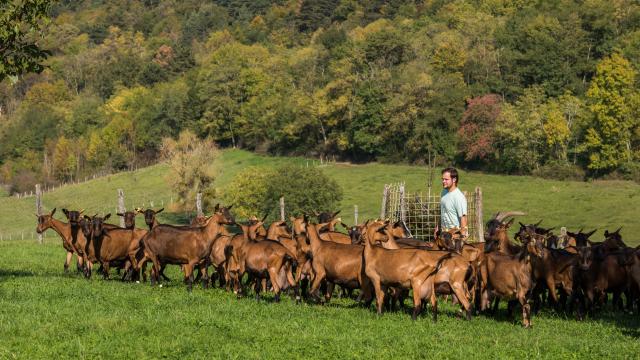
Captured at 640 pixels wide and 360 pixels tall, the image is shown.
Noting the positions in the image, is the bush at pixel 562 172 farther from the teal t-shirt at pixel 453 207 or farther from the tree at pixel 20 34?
the tree at pixel 20 34

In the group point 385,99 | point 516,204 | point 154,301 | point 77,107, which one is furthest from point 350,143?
point 154,301

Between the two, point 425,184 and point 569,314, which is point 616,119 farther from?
point 569,314

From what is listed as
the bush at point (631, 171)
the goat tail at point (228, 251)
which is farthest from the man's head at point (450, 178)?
the bush at point (631, 171)

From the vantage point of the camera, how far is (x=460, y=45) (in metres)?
115

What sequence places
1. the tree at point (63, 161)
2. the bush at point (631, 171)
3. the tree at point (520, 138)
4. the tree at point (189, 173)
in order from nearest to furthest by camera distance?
1. the bush at point (631, 171)
2. the tree at point (189, 173)
3. the tree at point (520, 138)
4. the tree at point (63, 161)

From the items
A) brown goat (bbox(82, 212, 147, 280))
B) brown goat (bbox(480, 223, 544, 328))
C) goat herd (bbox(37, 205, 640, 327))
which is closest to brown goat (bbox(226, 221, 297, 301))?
goat herd (bbox(37, 205, 640, 327))

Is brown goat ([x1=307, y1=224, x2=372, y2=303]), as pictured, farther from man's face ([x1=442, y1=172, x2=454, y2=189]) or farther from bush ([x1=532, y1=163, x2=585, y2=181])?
bush ([x1=532, y1=163, x2=585, y2=181])

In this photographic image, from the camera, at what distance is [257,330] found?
45.3ft

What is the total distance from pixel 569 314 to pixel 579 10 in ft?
315

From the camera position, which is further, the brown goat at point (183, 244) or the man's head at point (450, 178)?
the brown goat at point (183, 244)

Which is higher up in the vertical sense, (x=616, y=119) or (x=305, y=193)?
(x=616, y=119)

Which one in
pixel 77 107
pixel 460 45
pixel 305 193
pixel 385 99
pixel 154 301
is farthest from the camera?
pixel 77 107

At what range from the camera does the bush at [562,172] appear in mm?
79881

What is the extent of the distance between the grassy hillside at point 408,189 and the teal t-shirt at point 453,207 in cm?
4340
